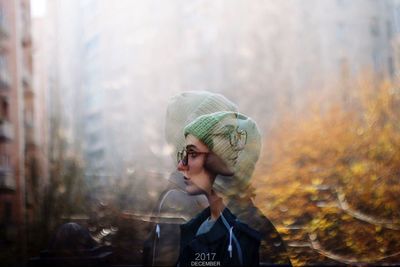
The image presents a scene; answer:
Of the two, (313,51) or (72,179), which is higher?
(313,51)

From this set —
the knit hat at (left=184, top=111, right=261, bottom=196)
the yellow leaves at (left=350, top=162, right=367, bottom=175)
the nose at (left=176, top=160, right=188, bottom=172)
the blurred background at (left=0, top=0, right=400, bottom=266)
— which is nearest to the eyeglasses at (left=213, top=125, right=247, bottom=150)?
the knit hat at (left=184, top=111, right=261, bottom=196)

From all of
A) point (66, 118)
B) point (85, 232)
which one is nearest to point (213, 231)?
point (85, 232)

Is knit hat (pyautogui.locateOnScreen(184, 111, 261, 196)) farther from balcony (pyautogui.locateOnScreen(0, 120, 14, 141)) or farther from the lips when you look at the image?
balcony (pyautogui.locateOnScreen(0, 120, 14, 141))

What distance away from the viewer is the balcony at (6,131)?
217 cm

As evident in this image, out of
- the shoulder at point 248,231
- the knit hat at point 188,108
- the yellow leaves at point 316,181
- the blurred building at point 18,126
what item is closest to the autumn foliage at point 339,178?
the yellow leaves at point 316,181

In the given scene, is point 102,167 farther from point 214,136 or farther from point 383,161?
point 383,161

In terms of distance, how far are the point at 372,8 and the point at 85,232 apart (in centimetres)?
185

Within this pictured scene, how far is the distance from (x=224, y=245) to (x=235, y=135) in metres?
0.29

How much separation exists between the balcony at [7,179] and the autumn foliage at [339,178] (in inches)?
41.6

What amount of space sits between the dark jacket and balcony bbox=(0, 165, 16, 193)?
110cm

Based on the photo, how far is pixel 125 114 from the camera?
260 centimetres

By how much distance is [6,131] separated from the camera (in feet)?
7.14

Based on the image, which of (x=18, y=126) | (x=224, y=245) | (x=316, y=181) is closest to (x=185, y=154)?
(x=224, y=245)

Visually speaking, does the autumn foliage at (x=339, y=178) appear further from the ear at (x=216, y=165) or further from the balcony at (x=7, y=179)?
the balcony at (x=7, y=179)
